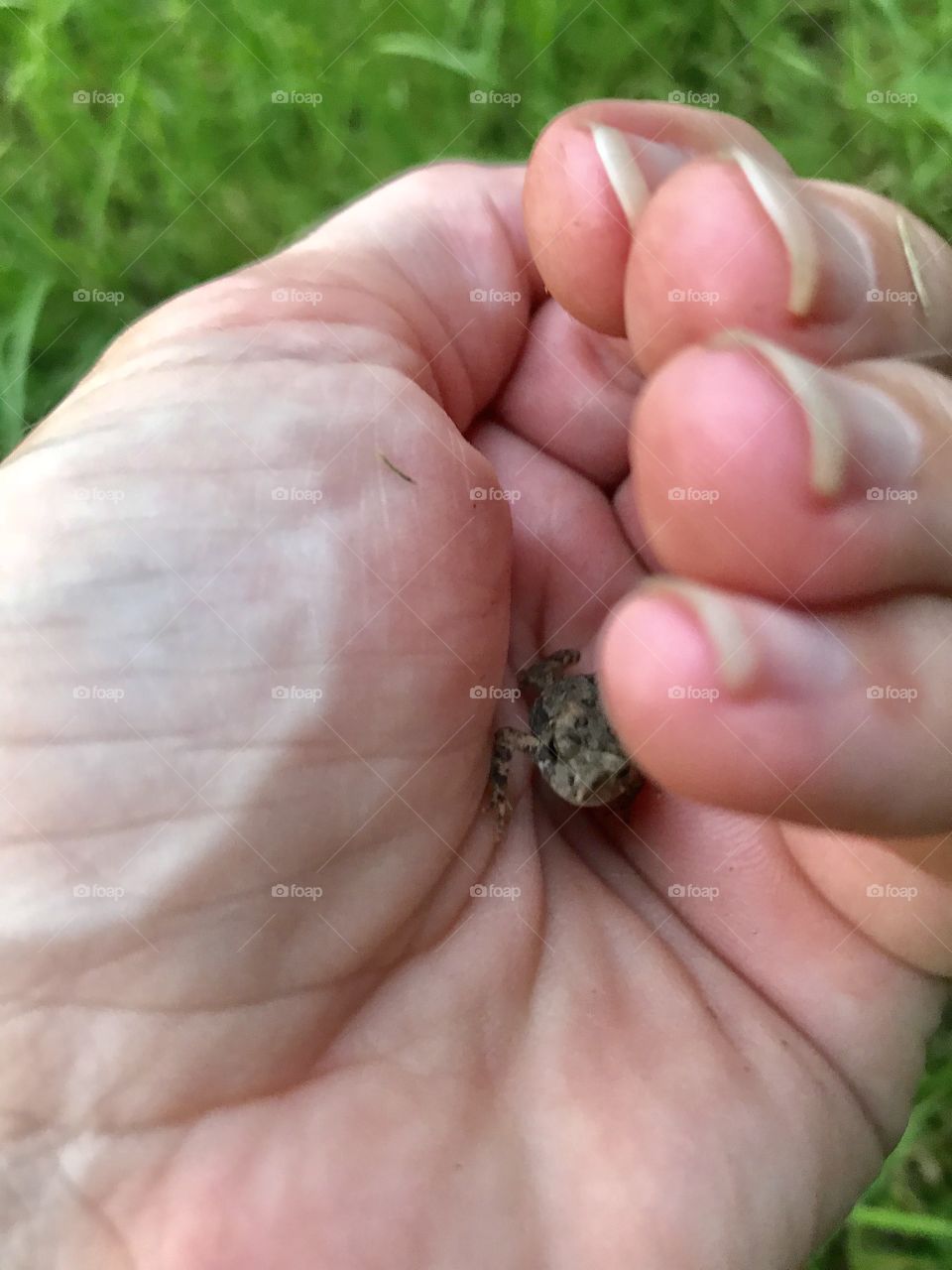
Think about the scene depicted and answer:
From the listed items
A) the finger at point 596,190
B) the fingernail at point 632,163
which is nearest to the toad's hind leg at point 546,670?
the finger at point 596,190

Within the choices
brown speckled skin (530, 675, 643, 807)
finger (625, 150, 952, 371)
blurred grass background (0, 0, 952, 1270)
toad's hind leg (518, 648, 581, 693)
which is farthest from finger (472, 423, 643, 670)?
blurred grass background (0, 0, 952, 1270)

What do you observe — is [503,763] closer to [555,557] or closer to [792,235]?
[555,557]

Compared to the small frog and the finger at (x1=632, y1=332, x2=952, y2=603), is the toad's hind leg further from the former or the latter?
the finger at (x1=632, y1=332, x2=952, y2=603)

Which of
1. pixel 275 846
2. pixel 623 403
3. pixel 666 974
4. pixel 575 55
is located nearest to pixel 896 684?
pixel 666 974

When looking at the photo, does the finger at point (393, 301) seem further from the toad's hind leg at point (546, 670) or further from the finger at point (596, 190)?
the toad's hind leg at point (546, 670)

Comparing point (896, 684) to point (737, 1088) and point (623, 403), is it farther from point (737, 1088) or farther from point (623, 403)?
Result: point (623, 403)
